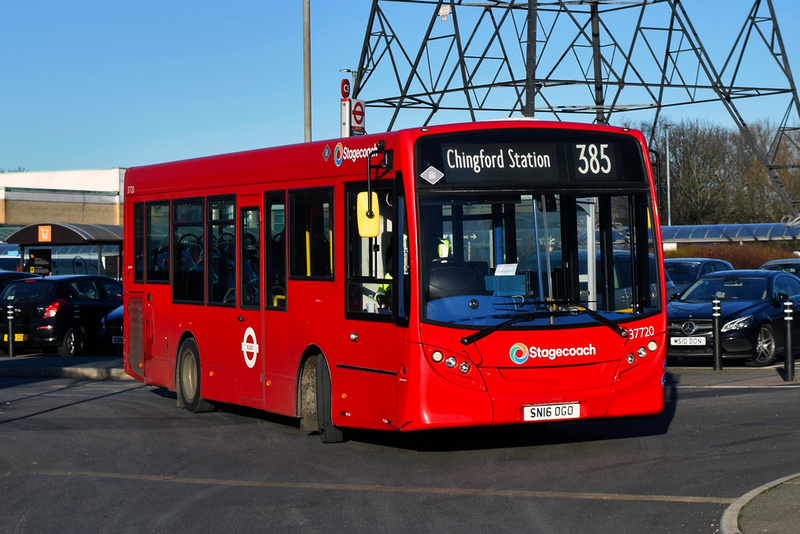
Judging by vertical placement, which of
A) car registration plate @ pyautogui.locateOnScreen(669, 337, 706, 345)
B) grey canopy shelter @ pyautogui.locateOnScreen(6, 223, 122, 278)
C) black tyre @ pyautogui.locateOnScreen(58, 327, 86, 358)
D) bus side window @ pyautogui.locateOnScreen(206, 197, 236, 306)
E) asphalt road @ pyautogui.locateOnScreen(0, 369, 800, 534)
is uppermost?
grey canopy shelter @ pyautogui.locateOnScreen(6, 223, 122, 278)

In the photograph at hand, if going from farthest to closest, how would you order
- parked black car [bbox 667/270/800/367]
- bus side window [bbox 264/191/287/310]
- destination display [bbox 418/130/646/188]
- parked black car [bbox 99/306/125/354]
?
parked black car [bbox 99/306/125/354] < parked black car [bbox 667/270/800/367] < bus side window [bbox 264/191/287/310] < destination display [bbox 418/130/646/188]

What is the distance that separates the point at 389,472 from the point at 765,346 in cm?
1043

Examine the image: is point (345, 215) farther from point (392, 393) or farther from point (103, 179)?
point (103, 179)

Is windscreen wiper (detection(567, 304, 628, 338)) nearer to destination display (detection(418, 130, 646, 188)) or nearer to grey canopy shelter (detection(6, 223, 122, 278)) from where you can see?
destination display (detection(418, 130, 646, 188))

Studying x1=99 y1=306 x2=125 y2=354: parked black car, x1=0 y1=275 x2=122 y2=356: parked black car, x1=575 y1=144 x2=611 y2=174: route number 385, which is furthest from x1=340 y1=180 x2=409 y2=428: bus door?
x1=0 y1=275 x2=122 y2=356: parked black car

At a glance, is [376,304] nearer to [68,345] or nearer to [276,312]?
[276,312]

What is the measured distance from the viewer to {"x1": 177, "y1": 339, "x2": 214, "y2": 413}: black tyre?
44.3ft

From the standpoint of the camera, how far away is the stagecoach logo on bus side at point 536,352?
9.48 m

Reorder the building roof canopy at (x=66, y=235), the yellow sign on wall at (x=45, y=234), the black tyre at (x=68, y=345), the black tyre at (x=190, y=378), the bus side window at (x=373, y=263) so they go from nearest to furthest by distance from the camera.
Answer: the bus side window at (x=373, y=263) < the black tyre at (x=190, y=378) < the black tyre at (x=68, y=345) < the building roof canopy at (x=66, y=235) < the yellow sign on wall at (x=45, y=234)

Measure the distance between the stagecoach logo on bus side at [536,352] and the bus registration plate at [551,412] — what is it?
1.28 ft

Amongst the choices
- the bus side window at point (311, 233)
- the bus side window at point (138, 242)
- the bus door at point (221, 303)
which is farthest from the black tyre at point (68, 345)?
the bus side window at point (311, 233)

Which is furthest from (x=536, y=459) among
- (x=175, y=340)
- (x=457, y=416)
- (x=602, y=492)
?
(x=175, y=340)

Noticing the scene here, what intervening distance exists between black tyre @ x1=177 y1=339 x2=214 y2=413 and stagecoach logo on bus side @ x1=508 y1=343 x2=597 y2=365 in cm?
509

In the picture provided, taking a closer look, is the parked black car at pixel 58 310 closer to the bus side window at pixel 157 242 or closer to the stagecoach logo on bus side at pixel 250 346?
the bus side window at pixel 157 242
